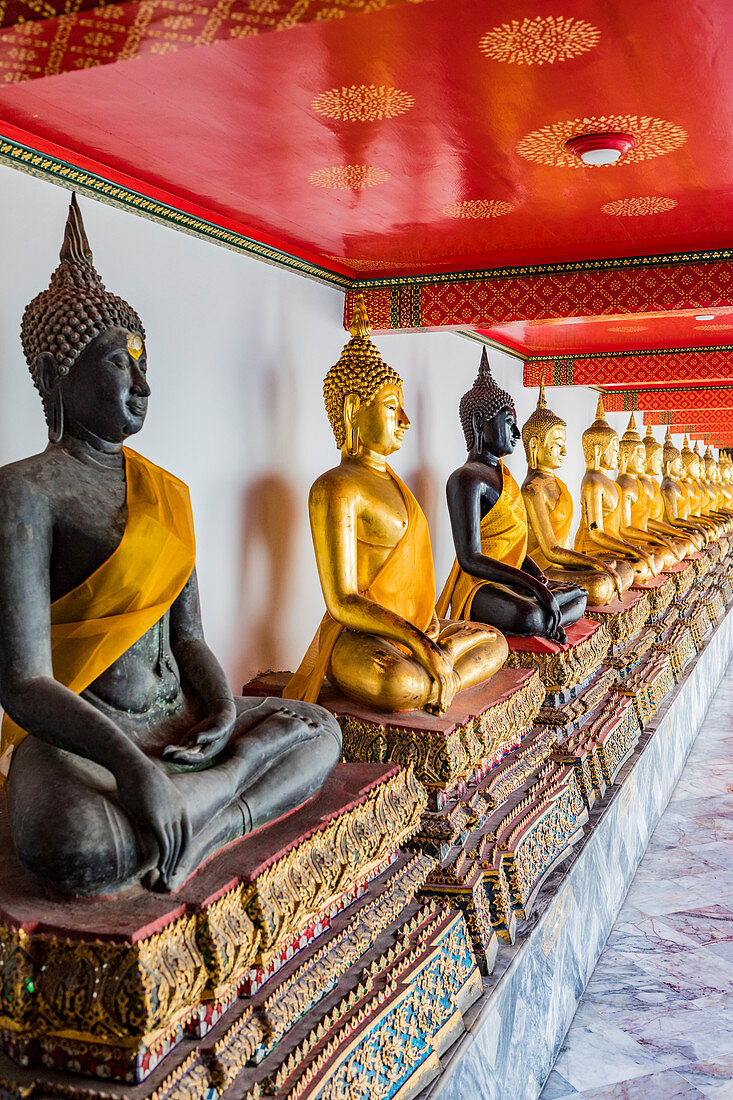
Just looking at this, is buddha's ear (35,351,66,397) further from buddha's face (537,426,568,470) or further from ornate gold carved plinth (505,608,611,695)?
buddha's face (537,426,568,470)

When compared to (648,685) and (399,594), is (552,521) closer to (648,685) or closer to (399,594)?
(648,685)

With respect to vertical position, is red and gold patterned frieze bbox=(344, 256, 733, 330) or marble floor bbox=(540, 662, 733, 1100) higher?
red and gold patterned frieze bbox=(344, 256, 733, 330)

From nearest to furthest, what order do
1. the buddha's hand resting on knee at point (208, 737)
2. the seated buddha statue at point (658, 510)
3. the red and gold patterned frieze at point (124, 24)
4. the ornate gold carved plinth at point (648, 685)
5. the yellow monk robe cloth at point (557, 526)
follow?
the red and gold patterned frieze at point (124, 24) < the buddha's hand resting on knee at point (208, 737) < the ornate gold carved plinth at point (648, 685) < the yellow monk robe cloth at point (557, 526) < the seated buddha statue at point (658, 510)

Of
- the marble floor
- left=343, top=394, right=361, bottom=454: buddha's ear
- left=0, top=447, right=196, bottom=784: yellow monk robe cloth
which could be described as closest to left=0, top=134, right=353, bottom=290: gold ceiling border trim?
left=343, top=394, right=361, bottom=454: buddha's ear

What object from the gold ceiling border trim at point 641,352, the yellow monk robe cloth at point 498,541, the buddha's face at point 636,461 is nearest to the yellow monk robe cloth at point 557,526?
the yellow monk robe cloth at point 498,541

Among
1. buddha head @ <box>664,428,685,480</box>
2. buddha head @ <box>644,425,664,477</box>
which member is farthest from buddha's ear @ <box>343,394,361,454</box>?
buddha head @ <box>664,428,685,480</box>

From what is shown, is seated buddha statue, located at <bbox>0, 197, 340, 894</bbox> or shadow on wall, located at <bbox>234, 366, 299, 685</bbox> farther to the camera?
shadow on wall, located at <bbox>234, 366, 299, 685</bbox>

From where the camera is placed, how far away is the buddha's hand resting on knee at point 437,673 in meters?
2.95

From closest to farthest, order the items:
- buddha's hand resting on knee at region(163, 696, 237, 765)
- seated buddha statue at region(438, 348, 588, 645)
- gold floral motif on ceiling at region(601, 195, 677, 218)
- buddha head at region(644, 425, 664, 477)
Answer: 1. buddha's hand resting on knee at region(163, 696, 237, 765)
2. gold floral motif on ceiling at region(601, 195, 677, 218)
3. seated buddha statue at region(438, 348, 588, 645)
4. buddha head at region(644, 425, 664, 477)

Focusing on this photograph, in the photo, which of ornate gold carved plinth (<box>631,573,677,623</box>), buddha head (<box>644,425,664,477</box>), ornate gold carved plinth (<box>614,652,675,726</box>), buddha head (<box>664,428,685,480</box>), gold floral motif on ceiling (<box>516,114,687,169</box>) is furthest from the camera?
buddha head (<box>664,428,685,480</box>)

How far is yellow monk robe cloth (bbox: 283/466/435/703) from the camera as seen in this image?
313 centimetres

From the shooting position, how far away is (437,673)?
2.95m

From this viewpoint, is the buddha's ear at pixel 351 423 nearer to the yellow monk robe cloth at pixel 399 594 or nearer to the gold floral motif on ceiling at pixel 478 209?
the yellow monk robe cloth at pixel 399 594

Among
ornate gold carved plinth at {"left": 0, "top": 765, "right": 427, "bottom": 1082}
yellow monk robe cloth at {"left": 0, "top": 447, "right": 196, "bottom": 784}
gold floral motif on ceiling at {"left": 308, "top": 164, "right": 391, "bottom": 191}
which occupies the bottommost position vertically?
ornate gold carved plinth at {"left": 0, "top": 765, "right": 427, "bottom": 1082}
